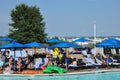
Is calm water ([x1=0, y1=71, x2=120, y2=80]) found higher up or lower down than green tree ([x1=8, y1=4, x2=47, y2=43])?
lower down

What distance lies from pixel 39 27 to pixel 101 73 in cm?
2578

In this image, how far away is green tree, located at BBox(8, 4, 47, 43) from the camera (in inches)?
1731

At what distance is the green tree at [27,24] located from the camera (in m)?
44.0

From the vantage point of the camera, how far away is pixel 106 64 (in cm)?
2223

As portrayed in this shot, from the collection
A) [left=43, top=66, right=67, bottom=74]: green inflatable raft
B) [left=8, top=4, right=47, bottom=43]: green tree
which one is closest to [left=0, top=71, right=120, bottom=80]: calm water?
[left=43, top=66, right=67, bottom=74]: green inflatable raft

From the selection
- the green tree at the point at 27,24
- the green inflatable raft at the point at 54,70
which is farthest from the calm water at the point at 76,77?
the green tree at the point at 27,24

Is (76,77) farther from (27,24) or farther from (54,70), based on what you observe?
(27,24)

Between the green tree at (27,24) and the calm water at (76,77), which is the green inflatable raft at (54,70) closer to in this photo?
the calm water at (76,77)

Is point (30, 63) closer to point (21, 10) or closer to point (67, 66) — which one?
point (67, 66)

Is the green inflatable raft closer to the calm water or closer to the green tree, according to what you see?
the calm water

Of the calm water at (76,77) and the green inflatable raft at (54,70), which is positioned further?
the green inflatable raft at (54,70)

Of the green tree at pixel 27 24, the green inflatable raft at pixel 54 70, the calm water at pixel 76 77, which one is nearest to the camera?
the calm water at pixel 76 77

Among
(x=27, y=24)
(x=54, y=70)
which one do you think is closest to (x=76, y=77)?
(x=54, y=70)

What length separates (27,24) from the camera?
44.4 m
